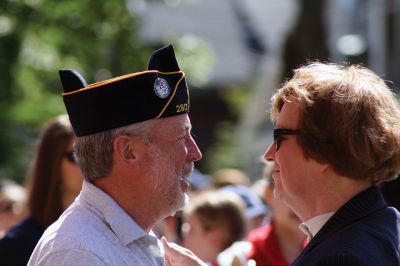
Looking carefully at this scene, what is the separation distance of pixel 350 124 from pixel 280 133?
293 mm

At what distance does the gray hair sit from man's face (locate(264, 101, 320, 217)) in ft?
1.65

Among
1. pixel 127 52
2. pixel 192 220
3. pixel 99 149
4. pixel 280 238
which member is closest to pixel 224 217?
pixel 192 220

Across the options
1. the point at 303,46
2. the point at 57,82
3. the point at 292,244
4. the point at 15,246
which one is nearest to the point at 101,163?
the point at 15,246

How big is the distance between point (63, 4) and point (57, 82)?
2.43 meters

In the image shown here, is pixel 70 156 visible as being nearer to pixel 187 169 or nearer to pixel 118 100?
pixel 187 169

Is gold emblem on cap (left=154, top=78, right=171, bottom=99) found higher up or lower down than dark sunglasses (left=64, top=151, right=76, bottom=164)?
higher up

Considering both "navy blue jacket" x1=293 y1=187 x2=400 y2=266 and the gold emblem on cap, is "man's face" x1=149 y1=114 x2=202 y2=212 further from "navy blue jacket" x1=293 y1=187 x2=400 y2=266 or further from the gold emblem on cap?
"navy blue jacket" x1=293 y1=187 x2=400 y2=266

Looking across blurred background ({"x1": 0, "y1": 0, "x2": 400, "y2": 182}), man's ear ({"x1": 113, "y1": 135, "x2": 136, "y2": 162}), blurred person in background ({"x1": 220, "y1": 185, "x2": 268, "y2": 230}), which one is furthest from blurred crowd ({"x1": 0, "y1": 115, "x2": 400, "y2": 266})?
blurred background ({"x1": 0, "y1": 0, "x2": 400, "y2": 182})

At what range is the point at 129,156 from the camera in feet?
A: 10.4

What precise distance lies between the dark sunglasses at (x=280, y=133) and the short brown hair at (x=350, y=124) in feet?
0.12

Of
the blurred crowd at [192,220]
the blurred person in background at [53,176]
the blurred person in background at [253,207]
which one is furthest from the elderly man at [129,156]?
the blurred person in background at [253,207]

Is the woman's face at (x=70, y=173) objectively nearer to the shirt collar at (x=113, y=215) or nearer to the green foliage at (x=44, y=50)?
the shirt collar at (x=113, y=215)

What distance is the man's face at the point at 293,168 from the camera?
3125 mm

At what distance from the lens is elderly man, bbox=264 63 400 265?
300 centimetres
